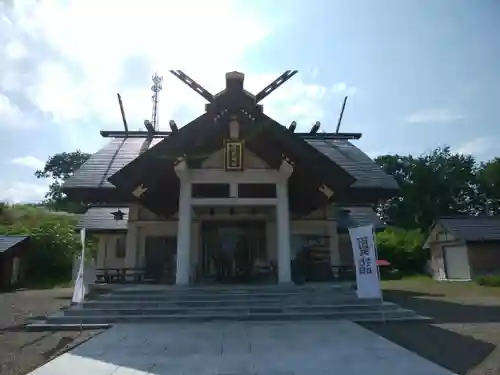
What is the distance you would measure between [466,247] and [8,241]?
23633mm

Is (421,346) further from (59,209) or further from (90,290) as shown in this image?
(59,209)

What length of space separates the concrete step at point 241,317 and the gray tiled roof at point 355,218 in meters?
9.57

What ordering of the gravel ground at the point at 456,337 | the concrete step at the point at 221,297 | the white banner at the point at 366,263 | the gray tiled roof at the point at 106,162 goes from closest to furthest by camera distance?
the gravel ground at the point at 456,337 → the white banner at the point at 366,263 → the concrete step at the point at 221,297 → the gray tiled roof at the point at 106,162

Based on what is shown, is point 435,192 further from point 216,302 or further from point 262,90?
point 216,302

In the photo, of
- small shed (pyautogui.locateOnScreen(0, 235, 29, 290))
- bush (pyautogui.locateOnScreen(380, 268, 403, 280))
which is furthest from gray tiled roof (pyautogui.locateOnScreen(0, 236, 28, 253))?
bush (pyautogui.locateOnScreen(380, 268, 403, 280))

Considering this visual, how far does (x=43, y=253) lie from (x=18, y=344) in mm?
16870

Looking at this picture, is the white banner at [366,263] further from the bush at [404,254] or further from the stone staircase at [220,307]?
the bush at [404,254]

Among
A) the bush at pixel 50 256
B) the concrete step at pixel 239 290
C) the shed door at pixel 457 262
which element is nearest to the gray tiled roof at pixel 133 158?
the concrete step at pixel 239 290

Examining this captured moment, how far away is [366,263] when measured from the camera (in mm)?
8273

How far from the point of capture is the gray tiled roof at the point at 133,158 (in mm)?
12727

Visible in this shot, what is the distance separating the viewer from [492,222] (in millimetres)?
23609

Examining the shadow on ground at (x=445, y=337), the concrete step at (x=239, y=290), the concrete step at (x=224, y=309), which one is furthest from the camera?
the concrete step at (x=239, y=290)

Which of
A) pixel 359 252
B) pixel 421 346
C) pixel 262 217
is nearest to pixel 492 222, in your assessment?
pixel 262 217

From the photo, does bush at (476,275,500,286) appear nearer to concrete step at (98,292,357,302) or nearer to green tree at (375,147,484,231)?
concrete step at (98,292,357,302)
